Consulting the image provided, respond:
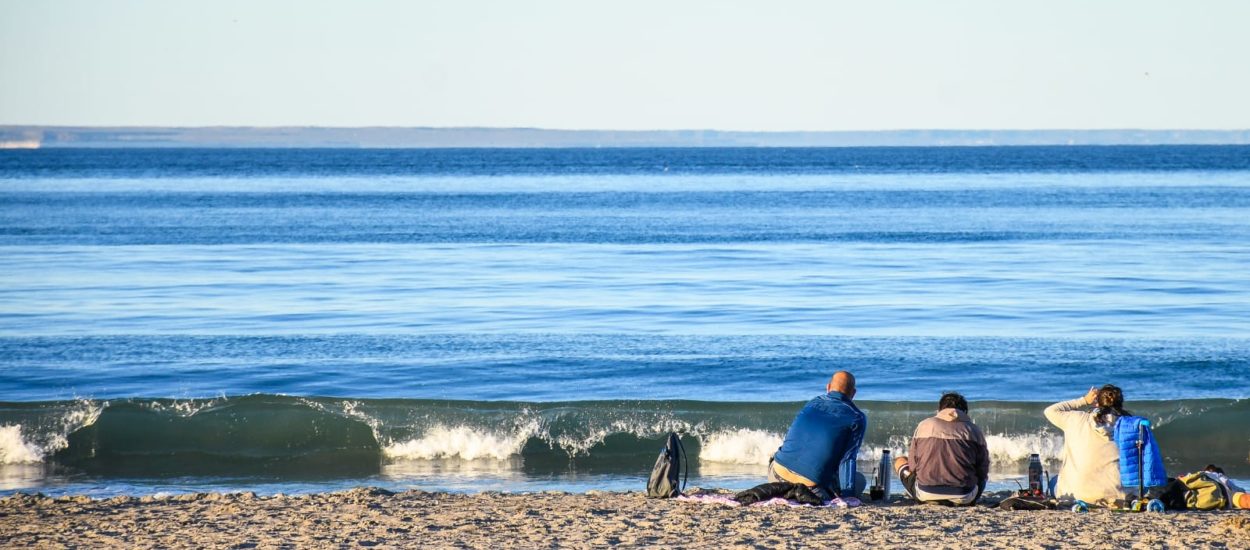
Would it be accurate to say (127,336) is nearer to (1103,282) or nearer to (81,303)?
(81,303)

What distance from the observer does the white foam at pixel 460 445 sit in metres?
13.1

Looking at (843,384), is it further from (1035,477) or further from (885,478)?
(1035,477)

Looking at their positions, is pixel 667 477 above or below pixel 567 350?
below

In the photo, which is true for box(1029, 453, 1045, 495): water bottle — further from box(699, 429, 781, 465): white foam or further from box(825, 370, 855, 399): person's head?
box(699, 429, 781, 465): white foam

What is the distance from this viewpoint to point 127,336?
1889 cm

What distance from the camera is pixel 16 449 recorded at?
1300 cm

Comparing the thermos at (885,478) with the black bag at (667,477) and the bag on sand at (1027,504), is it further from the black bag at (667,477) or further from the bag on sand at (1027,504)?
the black bag at (667,477)

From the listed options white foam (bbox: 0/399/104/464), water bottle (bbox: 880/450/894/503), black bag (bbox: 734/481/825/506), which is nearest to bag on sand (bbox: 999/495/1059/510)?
water bottle (bbox: 880/450/894/503)

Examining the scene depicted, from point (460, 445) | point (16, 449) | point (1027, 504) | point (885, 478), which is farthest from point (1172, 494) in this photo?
point (16, 449)

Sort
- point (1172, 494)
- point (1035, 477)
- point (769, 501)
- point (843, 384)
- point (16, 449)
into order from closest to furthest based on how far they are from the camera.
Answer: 1. point (843, 384)
2. point (769, 501)
3. point (1172, 494)
4. point (1035, 477)
5. point (16, 449)

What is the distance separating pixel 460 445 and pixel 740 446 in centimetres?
276

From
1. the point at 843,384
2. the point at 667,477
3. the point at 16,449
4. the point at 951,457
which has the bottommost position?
the point at 16,449

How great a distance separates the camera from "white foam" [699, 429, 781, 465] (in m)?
12.8

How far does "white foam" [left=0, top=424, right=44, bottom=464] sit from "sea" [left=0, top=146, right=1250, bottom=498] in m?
0.04
